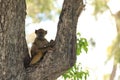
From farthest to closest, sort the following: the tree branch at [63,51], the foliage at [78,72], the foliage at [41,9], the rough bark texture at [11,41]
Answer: the foliage at [41,9] → the foliage at [78,72] → the tree branch at [63,51] → the rough bark texture at [11,41]

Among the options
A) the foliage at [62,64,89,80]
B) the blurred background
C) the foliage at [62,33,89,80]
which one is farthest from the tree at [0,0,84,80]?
the blurred background

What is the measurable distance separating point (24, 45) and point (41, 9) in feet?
29.5

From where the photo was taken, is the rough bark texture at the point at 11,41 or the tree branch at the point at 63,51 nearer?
the rough bark texture at the point at 11,41

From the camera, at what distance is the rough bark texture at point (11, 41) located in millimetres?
3939

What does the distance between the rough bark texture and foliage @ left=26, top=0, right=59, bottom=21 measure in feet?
28.1

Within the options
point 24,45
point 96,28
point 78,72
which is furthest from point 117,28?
point 24,45

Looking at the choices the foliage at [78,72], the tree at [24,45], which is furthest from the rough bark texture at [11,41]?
the foliage at [78,72]

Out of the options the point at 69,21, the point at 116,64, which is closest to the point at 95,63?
the point at 116,64

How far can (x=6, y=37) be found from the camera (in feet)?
13.0

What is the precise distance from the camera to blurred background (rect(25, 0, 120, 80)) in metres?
13.0

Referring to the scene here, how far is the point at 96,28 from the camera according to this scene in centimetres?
1570

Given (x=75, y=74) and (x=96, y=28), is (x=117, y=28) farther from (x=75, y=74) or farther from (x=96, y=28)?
(x=75, y=74)

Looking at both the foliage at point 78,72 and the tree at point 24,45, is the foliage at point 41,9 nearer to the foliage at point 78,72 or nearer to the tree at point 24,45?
the foliage at point 78,72

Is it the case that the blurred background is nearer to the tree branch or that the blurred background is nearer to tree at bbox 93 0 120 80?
tree at bbox 93 0 120 80
